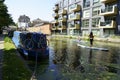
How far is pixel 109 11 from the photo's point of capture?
43750mm

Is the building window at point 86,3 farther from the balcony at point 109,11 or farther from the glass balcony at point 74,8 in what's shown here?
the balcony at point 109,11

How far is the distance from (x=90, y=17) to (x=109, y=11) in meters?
10.7

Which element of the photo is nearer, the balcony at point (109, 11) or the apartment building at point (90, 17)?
the balcony at point (109, 11)

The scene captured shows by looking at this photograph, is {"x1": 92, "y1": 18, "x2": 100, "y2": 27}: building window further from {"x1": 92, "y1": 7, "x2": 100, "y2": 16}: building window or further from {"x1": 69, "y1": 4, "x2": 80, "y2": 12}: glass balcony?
{"x1": 69, "y1": 4, "x2": 80, "y2": 12}: glass balcony

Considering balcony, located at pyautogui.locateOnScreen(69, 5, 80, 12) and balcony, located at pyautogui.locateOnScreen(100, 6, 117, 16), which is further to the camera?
balcony, located at pyautogui.locateOnScreen(69, 5, 80, 12)

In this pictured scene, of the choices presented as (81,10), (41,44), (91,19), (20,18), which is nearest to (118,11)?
(91,19)

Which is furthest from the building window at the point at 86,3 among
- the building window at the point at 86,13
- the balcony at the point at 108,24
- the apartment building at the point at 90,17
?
the balcony at the point at 108,24

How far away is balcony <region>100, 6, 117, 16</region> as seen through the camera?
42.3 m

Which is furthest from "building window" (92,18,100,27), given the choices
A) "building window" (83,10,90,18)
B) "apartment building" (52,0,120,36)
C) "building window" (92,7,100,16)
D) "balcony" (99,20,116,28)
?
"building window" (83,10,90,18)

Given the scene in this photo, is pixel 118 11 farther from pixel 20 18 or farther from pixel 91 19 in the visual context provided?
pixel 20 18

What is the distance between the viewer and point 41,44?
18.3 meters

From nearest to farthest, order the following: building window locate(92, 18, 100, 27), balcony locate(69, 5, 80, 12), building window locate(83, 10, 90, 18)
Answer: building window locate(92, 18, 100, 27), building window locate(83, 10, 90, 18), balcony locate(69, 5, 80, 12)

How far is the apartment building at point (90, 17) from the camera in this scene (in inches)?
1699

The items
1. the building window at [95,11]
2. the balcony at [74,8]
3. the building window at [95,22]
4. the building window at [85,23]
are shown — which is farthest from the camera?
the balcony at [74,8]
